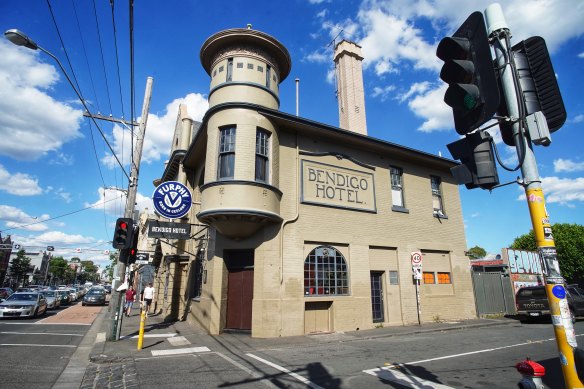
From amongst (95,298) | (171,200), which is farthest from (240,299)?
(95,298)

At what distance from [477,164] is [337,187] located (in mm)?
11303

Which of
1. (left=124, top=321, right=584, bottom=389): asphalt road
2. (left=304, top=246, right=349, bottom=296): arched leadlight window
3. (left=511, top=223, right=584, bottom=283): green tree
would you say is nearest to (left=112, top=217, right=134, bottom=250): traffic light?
(left=124, top=321, right=584, bottom=389): asphalt road

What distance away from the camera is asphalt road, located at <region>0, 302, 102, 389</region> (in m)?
6.82

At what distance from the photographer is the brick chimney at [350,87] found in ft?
62.6

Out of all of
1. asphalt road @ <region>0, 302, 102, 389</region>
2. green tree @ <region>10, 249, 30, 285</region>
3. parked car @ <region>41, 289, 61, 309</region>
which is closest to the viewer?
asphalt road @ <region>0, 302, 102, 389</region>

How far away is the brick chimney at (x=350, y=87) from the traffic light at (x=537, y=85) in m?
15.2

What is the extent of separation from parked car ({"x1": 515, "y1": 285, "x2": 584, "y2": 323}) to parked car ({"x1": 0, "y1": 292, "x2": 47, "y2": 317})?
25.9 meters

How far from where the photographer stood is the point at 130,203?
12.1 m

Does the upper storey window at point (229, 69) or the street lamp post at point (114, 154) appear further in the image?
the upper storey window at point (229, 69)

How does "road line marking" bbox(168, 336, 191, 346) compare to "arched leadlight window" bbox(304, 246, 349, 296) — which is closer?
"road line marking" bbox(168, 336, 191, 346)

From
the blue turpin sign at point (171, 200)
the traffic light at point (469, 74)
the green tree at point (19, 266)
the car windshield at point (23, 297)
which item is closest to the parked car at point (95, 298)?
the car windshield at point (23, 297)

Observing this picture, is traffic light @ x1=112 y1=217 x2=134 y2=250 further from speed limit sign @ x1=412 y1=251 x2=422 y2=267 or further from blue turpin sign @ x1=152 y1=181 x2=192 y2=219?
speed limit sign @ x1=412 y1=251 x2=422 y2=267

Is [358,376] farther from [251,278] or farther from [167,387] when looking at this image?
[251,278]

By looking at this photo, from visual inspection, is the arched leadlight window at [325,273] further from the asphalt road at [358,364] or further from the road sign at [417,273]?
the road sign at [417,273]
